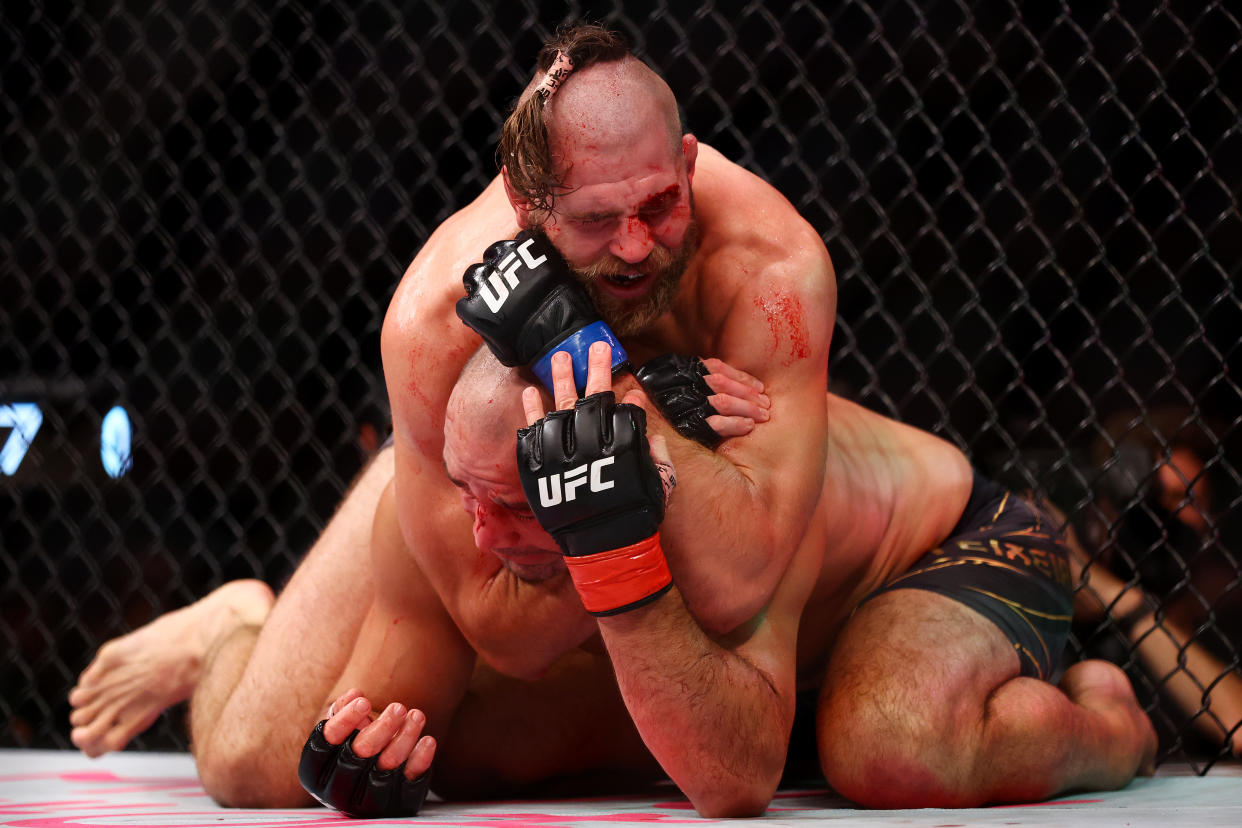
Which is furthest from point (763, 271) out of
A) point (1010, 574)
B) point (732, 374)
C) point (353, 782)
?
point (353, 782)

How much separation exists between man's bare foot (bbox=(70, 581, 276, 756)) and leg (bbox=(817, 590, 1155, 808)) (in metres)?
0.99

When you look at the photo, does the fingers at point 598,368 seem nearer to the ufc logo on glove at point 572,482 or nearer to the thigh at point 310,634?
the ufc logo on glove at point 572,482

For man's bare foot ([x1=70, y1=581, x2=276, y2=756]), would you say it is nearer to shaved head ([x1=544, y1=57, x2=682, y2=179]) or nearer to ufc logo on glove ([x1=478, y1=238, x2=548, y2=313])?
ufc logo on glove ([x1=478, y1=238, x2=548, y2=313])

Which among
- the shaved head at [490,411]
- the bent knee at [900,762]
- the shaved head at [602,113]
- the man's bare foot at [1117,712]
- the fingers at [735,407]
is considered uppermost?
the shaved head at [602,113]

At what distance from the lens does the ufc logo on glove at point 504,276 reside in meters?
1.16

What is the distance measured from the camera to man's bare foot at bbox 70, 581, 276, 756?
6.05ft

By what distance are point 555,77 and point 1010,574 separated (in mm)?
890

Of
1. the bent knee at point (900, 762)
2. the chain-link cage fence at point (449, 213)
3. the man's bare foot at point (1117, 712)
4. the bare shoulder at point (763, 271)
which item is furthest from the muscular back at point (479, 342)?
the chain-link cage fence at point (449, 213)

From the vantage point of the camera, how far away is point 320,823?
4.15 ft

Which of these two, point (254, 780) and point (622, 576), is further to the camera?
point (254, 780)

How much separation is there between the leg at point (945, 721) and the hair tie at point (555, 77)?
29.9 inches

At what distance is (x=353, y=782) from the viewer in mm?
1295

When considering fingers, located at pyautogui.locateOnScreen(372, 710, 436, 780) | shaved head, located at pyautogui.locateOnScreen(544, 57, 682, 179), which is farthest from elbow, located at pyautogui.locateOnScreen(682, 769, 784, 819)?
shaved head, located at pyautogui.locateOnScreen(544, 57, 682, 179)

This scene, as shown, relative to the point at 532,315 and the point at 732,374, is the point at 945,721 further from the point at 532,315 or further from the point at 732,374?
the point at 532,315
